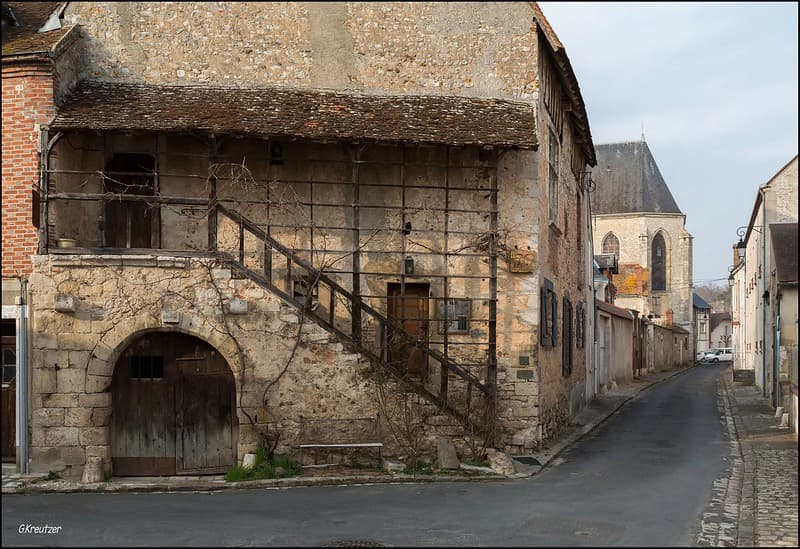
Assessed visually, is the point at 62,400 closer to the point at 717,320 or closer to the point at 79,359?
the point at 79,359

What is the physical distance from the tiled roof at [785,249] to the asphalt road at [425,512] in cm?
716

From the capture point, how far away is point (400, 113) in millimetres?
14203

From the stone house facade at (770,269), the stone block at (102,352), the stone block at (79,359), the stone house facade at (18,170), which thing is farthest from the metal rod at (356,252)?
the stone house facade at (770,269)

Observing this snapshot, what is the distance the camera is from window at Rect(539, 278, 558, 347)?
1543 cm

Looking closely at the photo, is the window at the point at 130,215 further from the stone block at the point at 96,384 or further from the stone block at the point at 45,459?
the stone block at the point at 45,459

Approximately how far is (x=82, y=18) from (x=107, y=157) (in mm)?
2428

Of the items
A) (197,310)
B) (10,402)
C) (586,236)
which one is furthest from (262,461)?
(586,236)

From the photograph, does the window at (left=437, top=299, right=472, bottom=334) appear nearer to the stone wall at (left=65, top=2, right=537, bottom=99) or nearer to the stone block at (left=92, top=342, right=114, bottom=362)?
the stone wall at (left=65, top=2, right=537, bottom=99)

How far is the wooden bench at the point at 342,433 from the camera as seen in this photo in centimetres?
1261

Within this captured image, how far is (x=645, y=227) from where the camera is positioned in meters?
59.2

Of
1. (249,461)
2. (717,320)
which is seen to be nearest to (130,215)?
(249,461)

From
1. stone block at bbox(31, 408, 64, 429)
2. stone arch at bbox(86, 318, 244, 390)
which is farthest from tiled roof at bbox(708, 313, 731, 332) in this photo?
stone block at bbox(31, 408, 64, 429)

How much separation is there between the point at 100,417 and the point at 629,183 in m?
52.1

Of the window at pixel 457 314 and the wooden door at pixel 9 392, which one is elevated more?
the window at pixel 457 314
